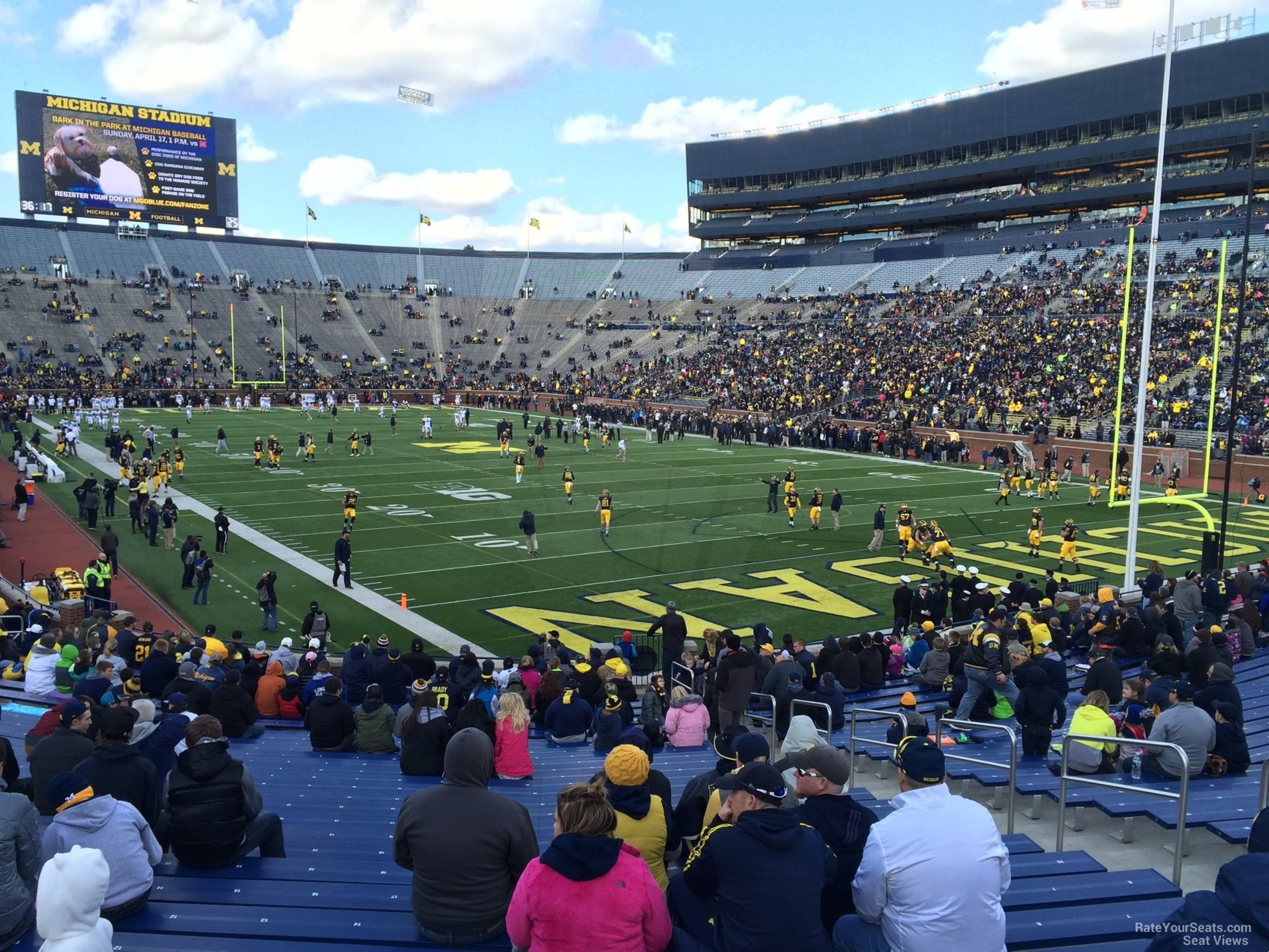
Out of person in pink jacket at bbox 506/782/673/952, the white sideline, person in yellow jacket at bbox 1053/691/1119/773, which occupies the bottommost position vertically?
the white sideline

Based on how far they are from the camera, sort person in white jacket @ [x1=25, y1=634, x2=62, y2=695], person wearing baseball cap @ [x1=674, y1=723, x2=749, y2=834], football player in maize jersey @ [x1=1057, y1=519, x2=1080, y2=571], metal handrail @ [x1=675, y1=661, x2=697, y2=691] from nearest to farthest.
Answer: person wearing baseball cap @ [x1=674, y1=723, x2=749, y2=834]
person in white jacket @ [x1=25, y1=634, x2=62, y2=695]
metal handrail @ [x1=675, y1=661, x2=697, y2=691]
football player in maize jersey @ [x1=1057, y1=519, x2=1080, y2=571]

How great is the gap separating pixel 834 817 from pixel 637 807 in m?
0.87

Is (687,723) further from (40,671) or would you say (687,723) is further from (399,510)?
(399,510)

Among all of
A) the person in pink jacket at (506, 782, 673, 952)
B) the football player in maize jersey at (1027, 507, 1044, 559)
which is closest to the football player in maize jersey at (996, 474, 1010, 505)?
the football player in maize jersey at (1027, 507, 1044, 559)

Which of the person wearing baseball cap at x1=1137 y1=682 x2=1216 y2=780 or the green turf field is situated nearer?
the person wearing baseball cap at x1=1137 y1=682 x2=1216 y2=780

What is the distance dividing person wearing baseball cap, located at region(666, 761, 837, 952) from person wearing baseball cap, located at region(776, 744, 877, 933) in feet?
1.07

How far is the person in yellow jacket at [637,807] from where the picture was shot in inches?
176

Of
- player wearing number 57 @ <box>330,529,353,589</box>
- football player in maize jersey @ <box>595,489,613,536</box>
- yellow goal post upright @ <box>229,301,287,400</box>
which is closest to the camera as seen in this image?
player wearing number 57 @ <box>330,529,353,589</box>

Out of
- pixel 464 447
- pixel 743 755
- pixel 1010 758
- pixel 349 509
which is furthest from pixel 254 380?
pixel 743 755

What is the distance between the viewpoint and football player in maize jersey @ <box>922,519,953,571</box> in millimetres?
23016

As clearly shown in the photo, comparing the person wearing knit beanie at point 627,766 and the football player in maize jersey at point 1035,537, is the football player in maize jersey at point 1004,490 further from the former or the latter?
the person wearing knit beanie at point 627,766

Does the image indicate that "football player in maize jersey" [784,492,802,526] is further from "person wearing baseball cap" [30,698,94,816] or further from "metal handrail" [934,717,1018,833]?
"person wearing baseball cap" [30,698,94,816]

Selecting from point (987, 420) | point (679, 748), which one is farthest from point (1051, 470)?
point (679, 748)

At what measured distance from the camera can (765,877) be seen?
12.1 ft
